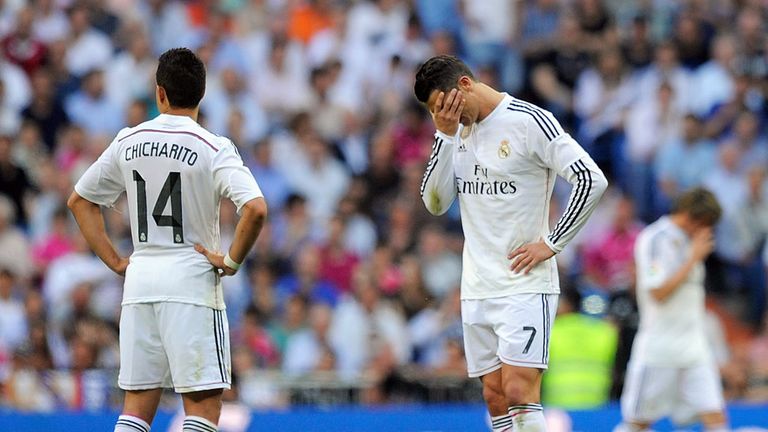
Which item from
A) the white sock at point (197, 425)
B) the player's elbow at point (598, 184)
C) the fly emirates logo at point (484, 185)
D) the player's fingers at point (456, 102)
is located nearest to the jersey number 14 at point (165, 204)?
the white sock at point (197, 425)

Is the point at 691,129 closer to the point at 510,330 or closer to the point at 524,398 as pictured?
the point at 510,330

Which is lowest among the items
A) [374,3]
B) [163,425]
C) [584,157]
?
[163,425]

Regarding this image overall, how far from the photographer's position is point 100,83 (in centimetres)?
1619

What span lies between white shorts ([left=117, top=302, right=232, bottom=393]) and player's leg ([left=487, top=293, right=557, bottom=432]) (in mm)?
1496

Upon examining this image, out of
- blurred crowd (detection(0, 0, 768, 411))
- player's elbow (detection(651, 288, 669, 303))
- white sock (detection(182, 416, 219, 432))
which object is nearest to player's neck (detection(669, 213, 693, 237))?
player's elbow (detection(651, 288, 669, 303))

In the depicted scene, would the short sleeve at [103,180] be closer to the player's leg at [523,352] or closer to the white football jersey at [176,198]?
the white football jersey at [176,198]

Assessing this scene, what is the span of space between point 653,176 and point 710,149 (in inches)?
25.8

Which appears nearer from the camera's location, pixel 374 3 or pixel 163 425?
pixel 163 425

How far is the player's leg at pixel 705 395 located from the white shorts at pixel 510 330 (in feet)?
12.6

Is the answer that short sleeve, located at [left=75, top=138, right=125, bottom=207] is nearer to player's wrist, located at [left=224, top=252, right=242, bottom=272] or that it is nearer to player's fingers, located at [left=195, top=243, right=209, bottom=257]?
player's fingers, located at [left=195, top=243, right=209, bottom=257]

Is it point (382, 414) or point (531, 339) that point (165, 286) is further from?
point (382, 414)

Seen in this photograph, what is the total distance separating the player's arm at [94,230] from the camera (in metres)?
7.90

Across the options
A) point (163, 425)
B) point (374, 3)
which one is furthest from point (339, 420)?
point (374, 3)

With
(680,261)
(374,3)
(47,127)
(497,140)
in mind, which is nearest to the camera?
(497,140)
